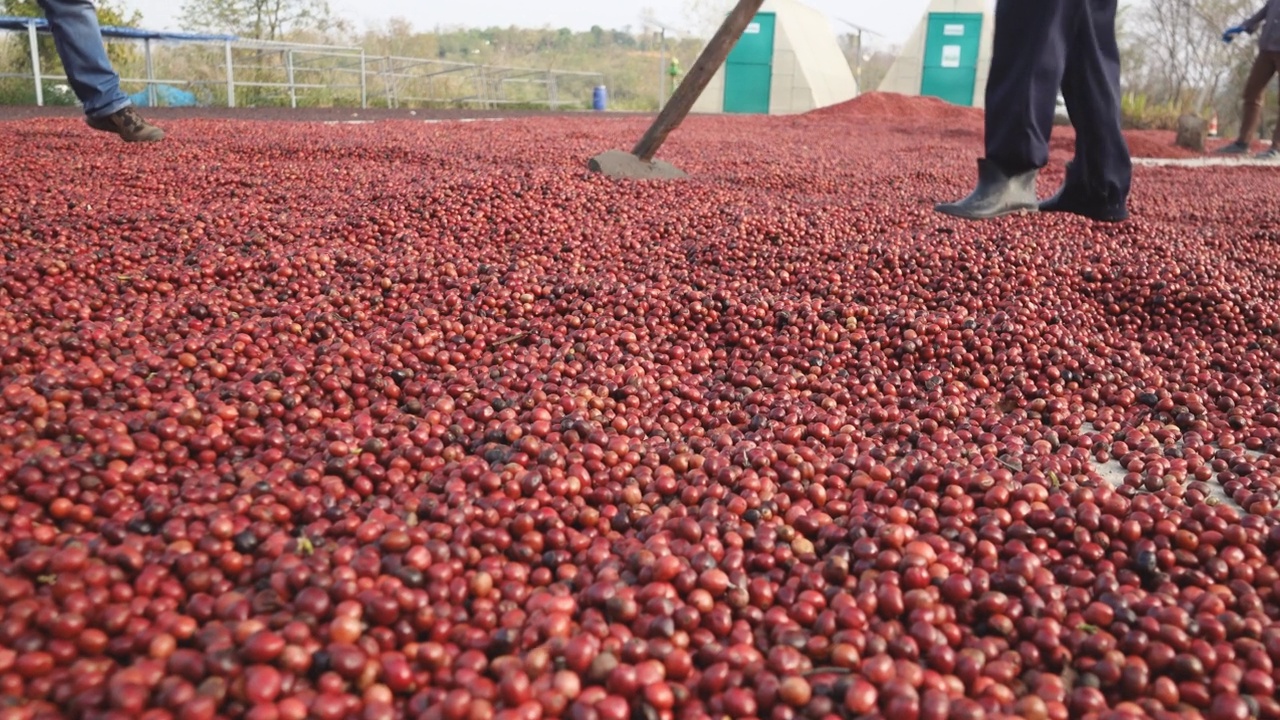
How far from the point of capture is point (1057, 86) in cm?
423

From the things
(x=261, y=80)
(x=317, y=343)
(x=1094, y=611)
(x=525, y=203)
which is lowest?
(x=1094, y=611)

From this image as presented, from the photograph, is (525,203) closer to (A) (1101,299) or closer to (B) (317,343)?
(B) (317,343)

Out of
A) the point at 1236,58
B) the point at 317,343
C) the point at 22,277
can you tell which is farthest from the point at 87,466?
the point at 1236,58

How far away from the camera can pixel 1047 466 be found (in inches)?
83.4

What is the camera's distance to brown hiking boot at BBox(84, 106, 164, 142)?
6066mm

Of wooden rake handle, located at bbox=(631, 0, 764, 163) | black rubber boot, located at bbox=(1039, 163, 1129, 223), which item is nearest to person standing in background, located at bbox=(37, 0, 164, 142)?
wooden rake handle, located at bbox=(631, 0, 764, 163)

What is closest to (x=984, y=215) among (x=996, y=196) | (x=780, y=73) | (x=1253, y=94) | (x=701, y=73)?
(x=996, y=196)

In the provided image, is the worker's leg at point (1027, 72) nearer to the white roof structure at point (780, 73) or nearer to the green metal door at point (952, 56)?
the white roof structure at point (780, 73)

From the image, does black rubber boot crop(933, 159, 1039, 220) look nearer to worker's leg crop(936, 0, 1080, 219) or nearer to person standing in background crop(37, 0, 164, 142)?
worker's leg crop(936, 0, 1080, 219)

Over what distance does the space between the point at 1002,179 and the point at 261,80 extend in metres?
19.6

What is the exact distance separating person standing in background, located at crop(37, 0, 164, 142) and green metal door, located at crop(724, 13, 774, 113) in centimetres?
2502

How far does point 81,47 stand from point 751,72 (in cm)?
2585

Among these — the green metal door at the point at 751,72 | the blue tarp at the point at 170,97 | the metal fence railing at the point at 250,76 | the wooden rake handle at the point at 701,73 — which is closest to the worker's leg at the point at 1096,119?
the wooden rake handle at the point at 701,73

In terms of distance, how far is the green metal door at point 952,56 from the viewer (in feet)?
93.4
